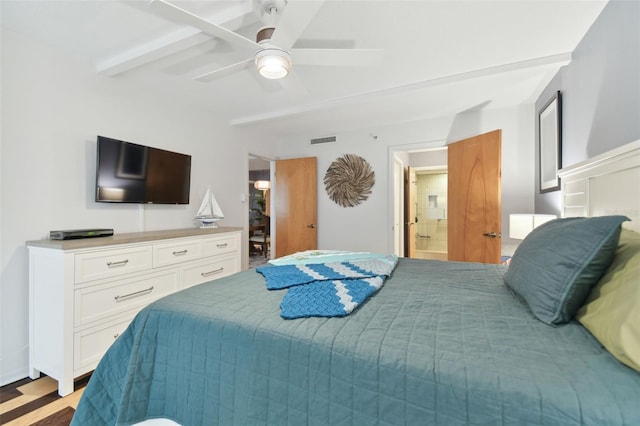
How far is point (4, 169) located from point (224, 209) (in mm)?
2043

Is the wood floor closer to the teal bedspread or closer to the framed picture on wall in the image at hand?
the teal bedspread

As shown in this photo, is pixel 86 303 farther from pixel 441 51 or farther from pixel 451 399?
pixel 441 51

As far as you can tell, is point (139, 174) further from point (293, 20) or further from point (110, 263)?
point (293, 20)

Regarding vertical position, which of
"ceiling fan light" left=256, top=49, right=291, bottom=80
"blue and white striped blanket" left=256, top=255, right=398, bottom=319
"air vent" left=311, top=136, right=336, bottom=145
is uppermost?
"air vent" left=311, top=136, right=336, bottom=145

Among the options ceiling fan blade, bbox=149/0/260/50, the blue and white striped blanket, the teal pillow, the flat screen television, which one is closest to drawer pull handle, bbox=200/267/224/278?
the flat screen television

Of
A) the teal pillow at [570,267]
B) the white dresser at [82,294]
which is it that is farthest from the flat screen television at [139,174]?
the teal pillow at [570,267]

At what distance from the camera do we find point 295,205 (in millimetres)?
4660

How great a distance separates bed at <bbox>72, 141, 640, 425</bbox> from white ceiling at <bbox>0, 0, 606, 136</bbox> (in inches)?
47.0

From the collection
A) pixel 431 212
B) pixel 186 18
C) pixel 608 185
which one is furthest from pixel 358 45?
pixel 431 212

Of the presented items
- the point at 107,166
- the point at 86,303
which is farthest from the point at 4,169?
the point at 86,303

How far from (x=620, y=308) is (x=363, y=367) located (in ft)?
2.40

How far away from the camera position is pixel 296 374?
0.87 m

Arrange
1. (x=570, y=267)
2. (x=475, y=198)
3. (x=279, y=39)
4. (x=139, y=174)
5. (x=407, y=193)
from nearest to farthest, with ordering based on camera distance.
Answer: (x=570, y=267) < (x=279, y=39) < (x=139, y=174) < (x=475, y=198) < (x=407, y=193)

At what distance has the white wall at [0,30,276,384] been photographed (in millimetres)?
1921
